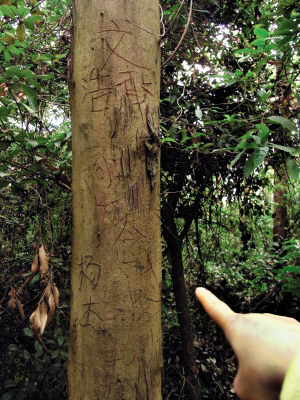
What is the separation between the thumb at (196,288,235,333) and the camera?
463 millimetres

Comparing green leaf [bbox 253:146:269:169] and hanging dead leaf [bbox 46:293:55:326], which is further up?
green leaf [bbox 253:146:269:169]

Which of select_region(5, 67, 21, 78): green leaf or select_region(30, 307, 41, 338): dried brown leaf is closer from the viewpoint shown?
select_region(30, 307, 41, 338): dried brown leaf

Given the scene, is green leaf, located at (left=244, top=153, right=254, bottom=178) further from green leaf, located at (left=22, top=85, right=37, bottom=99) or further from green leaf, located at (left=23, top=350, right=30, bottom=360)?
green leaf, located at (left=23, top=350, right=30, bottom=360)

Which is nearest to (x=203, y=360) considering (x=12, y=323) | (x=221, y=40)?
(x=12, y=323)

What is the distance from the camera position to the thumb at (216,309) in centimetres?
46

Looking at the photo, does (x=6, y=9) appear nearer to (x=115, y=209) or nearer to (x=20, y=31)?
(x=20, y=31)

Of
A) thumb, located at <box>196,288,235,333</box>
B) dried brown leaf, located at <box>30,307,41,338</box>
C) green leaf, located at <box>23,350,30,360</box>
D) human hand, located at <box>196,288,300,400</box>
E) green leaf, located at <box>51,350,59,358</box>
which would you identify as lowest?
green leaf, located at <box>23,350,30,360</box>

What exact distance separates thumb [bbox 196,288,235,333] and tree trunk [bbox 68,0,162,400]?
0.56 metres

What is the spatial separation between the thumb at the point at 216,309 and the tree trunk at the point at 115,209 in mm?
562

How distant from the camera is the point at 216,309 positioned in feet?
1.57

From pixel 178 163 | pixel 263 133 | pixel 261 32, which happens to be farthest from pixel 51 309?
pixel 261 32

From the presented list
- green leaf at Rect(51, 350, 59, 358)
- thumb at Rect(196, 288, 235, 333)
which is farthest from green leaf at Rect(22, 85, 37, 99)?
green leaf at Rect(51, 350, 59, 358)

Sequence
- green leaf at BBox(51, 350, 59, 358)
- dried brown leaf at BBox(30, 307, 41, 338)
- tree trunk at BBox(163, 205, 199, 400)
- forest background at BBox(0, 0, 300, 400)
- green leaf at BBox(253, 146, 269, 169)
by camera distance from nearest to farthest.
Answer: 1. dried brown leaf at BBox(30, 307, 41, 338)
2. green leaf at BBox(253, 146, 269, 169)
3. green leaf at BBox(51, 350, 59, 358)
4. forest background at BBox(0, 0, 300, 400)
5. tree trunk at BBox(163, 205, 199, 400)

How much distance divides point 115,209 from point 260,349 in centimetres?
71
